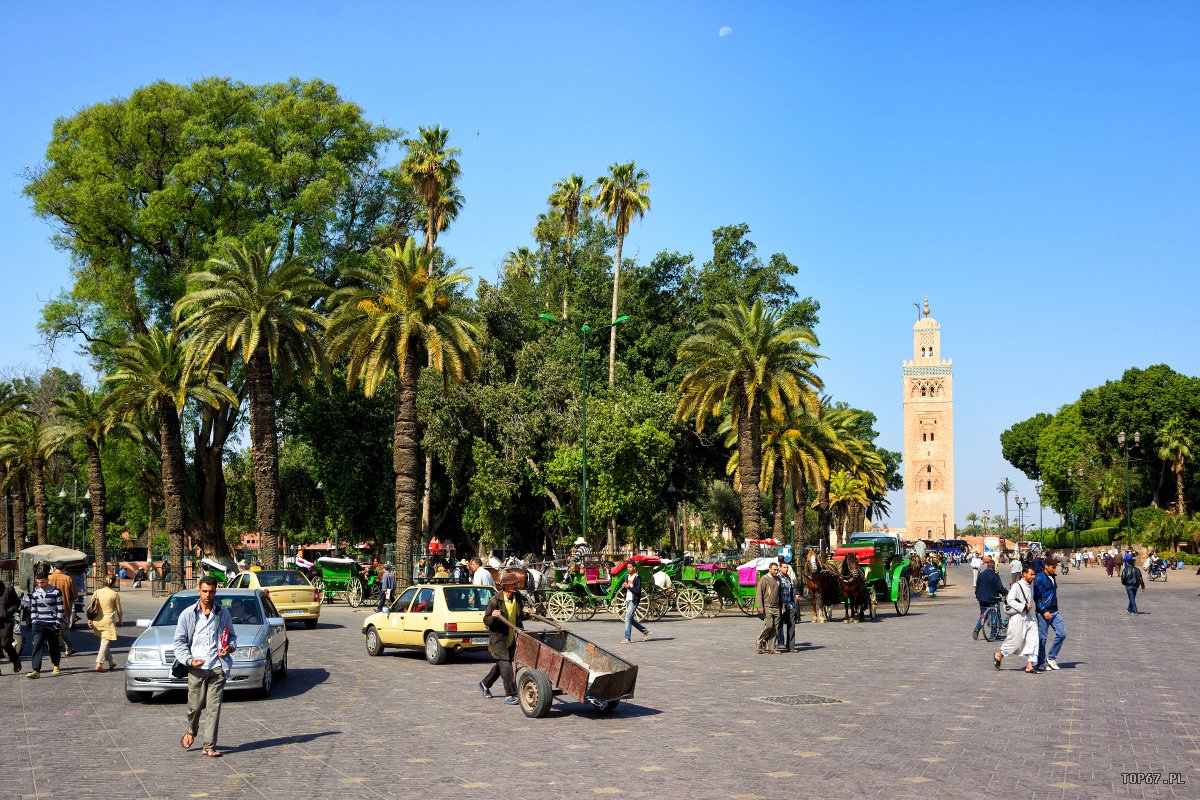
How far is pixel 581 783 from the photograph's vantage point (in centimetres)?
927

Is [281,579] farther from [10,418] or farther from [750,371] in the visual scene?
[10,418]

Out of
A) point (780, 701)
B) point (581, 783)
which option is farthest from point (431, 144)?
point (581, 783)

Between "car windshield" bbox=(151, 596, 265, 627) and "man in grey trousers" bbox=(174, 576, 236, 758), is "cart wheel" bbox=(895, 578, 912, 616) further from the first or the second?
"man in grey trousers" bbox=(174, 576, 236, 758)

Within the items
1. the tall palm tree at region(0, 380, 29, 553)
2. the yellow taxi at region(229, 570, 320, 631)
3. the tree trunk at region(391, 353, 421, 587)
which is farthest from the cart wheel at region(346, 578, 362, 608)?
the tall palm tree at region(0, 380, 29, 553)

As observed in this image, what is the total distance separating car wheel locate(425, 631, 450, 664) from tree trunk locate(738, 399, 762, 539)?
20.3 m

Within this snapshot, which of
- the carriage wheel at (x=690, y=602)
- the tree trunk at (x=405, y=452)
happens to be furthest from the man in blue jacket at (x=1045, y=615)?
the tree trunk at (x=405, y=452)

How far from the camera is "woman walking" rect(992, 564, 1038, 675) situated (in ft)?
56.2

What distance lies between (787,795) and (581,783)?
5.64 feet

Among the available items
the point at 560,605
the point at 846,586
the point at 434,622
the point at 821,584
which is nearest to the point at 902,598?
the point at 846,586

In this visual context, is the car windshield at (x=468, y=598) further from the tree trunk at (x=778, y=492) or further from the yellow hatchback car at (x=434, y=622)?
the tree trunk at (x=778, y=492)

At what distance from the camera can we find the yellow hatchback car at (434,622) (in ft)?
65.4

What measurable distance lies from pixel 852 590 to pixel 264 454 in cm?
2191

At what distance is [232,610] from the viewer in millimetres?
15953

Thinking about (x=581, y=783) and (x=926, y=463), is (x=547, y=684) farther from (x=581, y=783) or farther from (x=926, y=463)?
(x=926, y=463)
